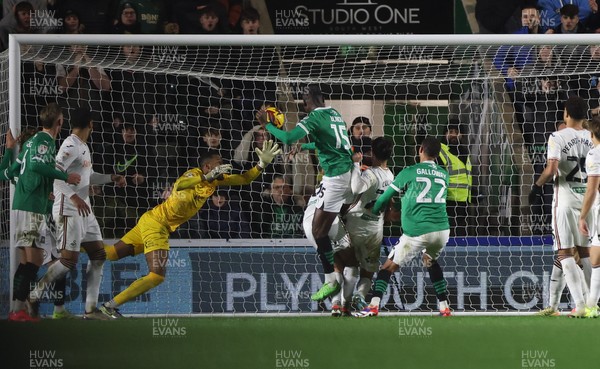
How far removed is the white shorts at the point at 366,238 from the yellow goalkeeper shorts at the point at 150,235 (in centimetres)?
174

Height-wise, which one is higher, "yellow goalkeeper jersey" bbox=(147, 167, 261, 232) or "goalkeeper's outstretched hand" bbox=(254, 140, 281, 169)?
"goalkeeper's outstretched hand" bbox=(254, 140, 281, 169)

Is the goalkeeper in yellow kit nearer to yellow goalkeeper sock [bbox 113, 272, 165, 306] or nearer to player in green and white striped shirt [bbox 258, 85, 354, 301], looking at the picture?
yellow goalkeeper sock [bbox 113, 272, 165, 306]

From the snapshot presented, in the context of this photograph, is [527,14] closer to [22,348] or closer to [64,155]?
[64,155]

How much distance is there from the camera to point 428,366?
32.3 ft

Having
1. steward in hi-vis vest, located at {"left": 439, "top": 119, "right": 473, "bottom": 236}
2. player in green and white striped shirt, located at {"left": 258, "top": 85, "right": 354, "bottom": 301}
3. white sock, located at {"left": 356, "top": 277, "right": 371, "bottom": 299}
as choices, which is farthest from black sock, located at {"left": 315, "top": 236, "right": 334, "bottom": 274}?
steward in hi-vis vest, located at {"left": 439, "top": 119, "right": 473, "bottom": 236}

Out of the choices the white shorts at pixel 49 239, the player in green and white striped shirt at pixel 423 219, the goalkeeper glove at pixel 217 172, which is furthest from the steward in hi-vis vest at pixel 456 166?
the white shorts at pixel 49 239

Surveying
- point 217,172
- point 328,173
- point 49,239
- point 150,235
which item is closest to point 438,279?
point 328,173

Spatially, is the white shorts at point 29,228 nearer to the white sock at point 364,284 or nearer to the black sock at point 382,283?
the black sock at point 382,283

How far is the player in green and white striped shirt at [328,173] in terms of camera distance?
11086mm

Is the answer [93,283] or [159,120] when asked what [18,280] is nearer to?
[93,283]

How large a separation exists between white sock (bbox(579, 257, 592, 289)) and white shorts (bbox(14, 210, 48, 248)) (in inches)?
182

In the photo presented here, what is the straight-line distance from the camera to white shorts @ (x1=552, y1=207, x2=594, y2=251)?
1077 centimetres

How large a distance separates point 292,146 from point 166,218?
2.05m

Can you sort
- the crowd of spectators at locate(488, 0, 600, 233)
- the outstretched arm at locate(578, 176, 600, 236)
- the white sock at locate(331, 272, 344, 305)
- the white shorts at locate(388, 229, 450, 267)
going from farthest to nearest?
1. the crowd of spectators at locate(488, 0, 600, 233)
2. the white sock at locate(331, 272, 344, 305)
3. the white shorts at locate(388, 229, 450, 267)
4. the outstretched arm at locate(578, 176, 600, 236)
